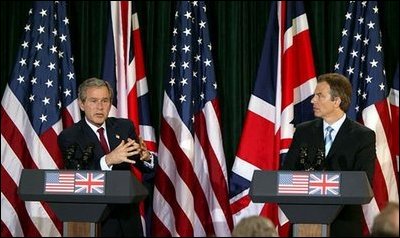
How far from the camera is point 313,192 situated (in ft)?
15.7

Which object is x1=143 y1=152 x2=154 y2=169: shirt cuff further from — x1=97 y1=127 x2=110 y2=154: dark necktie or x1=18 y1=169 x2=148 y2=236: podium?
x1=18 y1=169 x2=148 y2=236: podium

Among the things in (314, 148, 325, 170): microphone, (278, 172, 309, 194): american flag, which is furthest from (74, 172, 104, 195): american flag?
(314, 148, 325, 170): microphone

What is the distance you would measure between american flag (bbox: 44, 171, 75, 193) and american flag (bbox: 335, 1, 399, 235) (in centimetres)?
333

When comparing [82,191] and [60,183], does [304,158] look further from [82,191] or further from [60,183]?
[60,183]

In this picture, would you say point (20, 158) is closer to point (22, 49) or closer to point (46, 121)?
point (46, 121)

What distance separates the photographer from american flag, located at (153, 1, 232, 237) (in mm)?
7707

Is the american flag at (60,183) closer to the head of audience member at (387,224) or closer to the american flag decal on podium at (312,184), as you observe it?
the american flag decal on podium at (312,184)

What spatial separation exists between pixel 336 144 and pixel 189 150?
2.50 metres

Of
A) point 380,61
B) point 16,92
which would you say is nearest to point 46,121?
point 16,92

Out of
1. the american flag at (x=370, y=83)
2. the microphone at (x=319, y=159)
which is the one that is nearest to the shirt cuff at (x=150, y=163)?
the microphone at (x=319, y=159)

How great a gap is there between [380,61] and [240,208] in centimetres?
169

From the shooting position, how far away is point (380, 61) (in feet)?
24.9

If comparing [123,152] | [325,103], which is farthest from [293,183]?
[123,152]

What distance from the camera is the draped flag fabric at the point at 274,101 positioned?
25.3 feet
